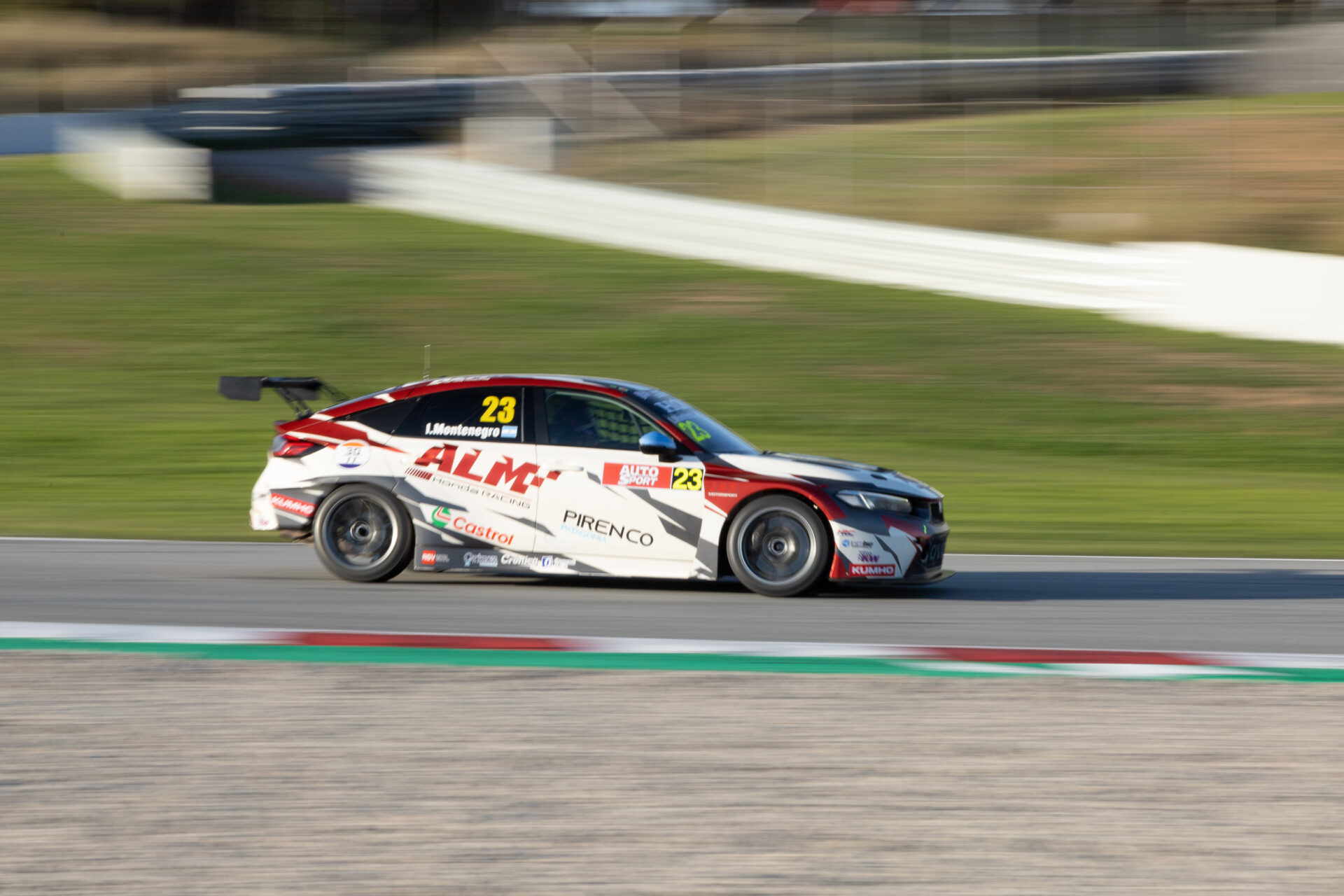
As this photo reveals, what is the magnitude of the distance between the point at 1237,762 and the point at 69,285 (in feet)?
64.2

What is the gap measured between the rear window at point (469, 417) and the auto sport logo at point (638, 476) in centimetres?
61

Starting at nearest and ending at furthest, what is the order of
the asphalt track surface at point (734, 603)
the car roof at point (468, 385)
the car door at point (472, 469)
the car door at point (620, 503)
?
1. the asphalt track surface at point (734, 603)
2. the car door at point (620, 503)
3. the car door at point (472, 469)
4. the car roof at point (468, 385)

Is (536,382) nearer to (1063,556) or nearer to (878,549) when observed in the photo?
(878,549)

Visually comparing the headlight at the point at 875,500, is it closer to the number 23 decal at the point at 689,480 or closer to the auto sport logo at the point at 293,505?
the number 23 decal at the point at 689,480

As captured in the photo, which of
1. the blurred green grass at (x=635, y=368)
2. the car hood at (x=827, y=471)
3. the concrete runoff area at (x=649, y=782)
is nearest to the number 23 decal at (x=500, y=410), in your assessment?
the car hood at (x=827, y=471)

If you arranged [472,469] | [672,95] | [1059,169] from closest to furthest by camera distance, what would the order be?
1. [472,469]
2. [1059,169]
3. [672,95]

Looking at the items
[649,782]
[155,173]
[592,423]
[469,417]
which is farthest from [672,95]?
[649,782]

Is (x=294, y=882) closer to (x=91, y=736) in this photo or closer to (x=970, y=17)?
(x=91, y=736)

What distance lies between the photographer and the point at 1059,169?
2452 cm

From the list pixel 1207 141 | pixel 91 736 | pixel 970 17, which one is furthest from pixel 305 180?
pixel 91 736

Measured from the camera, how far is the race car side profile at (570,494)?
941 cm

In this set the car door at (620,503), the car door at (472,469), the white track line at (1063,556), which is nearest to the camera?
the car door at (620,503)

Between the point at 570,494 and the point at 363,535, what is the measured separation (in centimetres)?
143

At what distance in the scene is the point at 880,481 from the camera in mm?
9578
